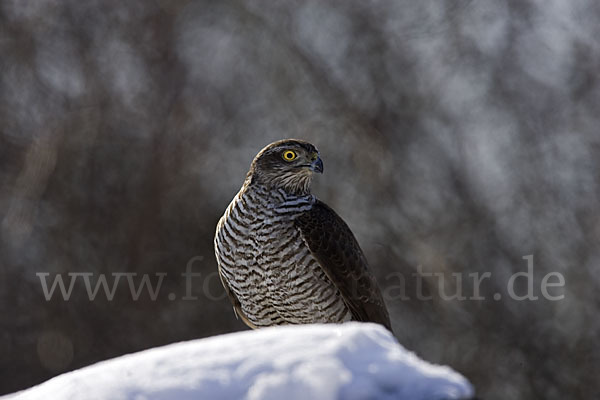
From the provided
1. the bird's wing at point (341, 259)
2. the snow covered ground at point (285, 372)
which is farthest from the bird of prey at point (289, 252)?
the snow covered ground at point (285, 372)

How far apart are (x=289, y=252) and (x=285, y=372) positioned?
105 inches

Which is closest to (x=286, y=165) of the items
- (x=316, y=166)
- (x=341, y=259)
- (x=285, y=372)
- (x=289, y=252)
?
(x=316, y=166)

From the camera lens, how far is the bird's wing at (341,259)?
4.20 m

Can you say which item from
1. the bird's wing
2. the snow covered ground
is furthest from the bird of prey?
the snow covered ground

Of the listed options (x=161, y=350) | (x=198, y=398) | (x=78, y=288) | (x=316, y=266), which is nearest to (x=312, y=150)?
(x=316, y=266)

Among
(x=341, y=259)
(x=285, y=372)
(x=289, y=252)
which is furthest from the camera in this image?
(x=341, y=259)

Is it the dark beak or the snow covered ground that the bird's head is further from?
the snow covered ground

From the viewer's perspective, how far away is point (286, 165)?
4.29 m

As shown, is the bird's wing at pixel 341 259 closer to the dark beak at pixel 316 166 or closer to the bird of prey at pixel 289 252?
the bird of prey at pixel 289 252

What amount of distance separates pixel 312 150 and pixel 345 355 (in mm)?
2917

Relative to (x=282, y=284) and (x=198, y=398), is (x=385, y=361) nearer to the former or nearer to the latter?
(x=198, y=398)

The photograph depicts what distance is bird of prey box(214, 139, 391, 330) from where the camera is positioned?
4145mm

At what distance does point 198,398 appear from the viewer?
1.47 metres

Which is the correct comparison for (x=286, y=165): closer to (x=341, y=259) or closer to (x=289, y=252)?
(x=289, y=252)
